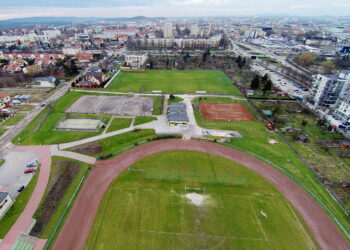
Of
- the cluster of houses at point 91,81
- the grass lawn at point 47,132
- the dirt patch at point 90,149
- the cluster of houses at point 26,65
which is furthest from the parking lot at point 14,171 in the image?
the cluster of houses at point 26,65

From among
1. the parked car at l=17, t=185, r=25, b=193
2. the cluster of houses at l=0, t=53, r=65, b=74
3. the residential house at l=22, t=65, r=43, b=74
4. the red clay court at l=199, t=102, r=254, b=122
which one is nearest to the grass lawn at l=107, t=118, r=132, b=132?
the parked car at l=17, t=185, r=25, b=193

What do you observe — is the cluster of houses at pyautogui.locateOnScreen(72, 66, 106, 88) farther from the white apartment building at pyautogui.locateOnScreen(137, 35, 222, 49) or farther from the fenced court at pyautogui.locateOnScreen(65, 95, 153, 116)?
the white apartment building at pyautogui.locateOnScreen(137, 35, 222, 49)

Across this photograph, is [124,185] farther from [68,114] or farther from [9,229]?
[68,114]

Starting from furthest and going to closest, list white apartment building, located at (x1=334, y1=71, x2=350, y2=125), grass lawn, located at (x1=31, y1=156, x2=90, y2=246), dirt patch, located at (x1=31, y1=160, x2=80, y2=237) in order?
1. white apartment building, located at (x1=334, y1=71, x2=350, y2=125)
2. dirt patch, located at (x1=31, y1=160, x2=80, y2=237)
3. grass lawn, located at (x1=31, y1=156, x2=90, y2=246)

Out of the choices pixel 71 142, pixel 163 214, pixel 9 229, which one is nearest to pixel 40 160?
pixel 71 142

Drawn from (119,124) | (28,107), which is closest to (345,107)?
(119,124)

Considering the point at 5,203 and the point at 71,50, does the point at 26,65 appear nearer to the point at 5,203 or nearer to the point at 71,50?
the point at 71,50
